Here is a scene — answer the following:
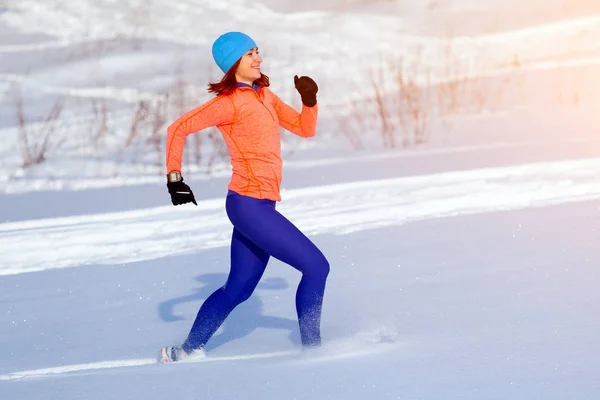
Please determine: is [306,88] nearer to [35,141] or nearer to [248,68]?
[248,68]

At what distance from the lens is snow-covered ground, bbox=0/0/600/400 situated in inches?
140

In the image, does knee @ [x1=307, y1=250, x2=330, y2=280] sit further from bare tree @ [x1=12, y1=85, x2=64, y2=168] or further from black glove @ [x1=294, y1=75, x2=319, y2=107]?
→ bare tree @ [x1=12, y1=85, x2=64, y2=168]

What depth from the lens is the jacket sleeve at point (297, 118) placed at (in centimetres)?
390

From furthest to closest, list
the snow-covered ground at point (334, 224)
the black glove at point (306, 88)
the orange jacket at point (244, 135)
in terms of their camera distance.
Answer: the black glove at point (306, 88), the orange jacket at point (244, 135), the snow-covered ground at point (334, 224)

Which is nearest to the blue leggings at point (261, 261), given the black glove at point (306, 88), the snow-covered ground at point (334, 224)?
the snow-covered ground at point (334, 224)

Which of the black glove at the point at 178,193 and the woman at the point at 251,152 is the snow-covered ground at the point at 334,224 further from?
the black glove at the point at 178,193

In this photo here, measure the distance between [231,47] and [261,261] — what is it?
0.81 meters

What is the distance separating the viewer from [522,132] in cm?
1232

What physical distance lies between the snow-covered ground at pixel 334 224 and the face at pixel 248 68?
102 centimetres

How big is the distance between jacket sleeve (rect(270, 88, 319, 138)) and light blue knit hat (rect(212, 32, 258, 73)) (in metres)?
0.26

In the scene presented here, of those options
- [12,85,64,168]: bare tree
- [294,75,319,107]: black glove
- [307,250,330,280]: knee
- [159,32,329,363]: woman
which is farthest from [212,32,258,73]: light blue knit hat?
[12,85,64,168]: bare tree

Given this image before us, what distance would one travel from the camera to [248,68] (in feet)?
12.1

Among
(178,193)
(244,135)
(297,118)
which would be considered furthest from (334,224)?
(178,193)

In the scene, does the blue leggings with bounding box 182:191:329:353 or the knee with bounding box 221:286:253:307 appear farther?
the knee with bounding box 221:286:253:307
